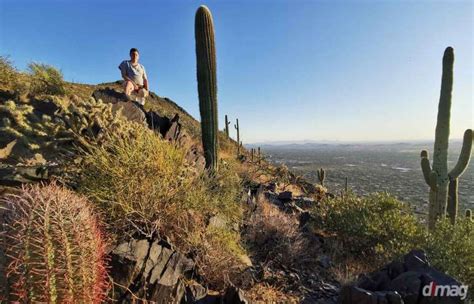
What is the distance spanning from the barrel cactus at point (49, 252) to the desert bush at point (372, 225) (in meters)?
5.42

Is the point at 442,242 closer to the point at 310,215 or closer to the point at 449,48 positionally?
the point at 310,215

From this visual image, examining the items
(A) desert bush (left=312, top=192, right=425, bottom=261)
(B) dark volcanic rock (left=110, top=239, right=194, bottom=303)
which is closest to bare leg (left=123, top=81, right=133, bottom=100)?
(B) dark volcanic rock (left=110, top=239, right=194, bottom=303)

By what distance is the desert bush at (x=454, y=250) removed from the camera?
4.93 m

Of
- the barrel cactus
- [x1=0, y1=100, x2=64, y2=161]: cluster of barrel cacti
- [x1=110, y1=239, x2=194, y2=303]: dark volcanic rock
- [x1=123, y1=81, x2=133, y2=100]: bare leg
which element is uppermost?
[x1=123, y1=81, x2=133, y2=100]: bare leg

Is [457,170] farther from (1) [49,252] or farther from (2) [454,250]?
(1) [49,252]

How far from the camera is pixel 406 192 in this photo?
1041 inches

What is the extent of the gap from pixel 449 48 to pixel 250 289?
919 centimetres

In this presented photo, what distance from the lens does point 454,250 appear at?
524 centimetres

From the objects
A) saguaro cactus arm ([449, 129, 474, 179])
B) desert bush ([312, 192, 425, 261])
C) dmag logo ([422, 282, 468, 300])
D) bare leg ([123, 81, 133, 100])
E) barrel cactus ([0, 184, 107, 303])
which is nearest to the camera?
barrel cactus ([0, 184, 107, 303])

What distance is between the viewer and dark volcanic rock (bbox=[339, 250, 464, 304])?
3367 mm

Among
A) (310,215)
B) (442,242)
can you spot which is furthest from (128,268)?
(310,215)

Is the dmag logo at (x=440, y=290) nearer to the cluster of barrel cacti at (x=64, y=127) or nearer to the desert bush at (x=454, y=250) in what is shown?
the desert bush at (x=454, y=250)

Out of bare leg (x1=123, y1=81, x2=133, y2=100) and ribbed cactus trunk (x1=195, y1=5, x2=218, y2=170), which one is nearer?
bare leg (x1=123, y1=81, x2=133, y2=100)

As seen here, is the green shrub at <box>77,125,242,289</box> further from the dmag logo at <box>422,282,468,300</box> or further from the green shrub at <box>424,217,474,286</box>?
the green shrub at <box>424,217,474,286</box>
